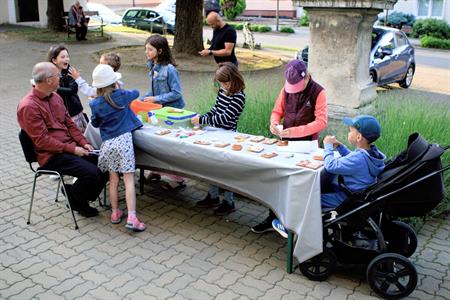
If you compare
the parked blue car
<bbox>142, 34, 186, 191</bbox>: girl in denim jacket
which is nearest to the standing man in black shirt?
<bbox>142, 34, 186, 191</bbox>: girl in denim jacket

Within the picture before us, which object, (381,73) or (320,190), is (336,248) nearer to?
(320,190)

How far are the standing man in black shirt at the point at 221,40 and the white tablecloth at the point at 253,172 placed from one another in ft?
8.35

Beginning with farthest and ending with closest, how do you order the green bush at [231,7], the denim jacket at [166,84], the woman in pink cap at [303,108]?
the green bush at [231,7] < the denim jacket at [166,84] < the woman in pink cap at [303,108]

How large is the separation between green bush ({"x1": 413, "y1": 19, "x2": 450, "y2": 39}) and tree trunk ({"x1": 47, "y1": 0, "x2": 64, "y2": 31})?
21.4 metres

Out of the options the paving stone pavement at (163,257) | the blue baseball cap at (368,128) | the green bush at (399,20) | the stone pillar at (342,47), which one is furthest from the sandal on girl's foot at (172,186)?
the green bush at (399,20)

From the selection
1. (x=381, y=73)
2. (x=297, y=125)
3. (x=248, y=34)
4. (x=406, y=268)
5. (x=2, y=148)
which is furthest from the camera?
(x=248, y=34)

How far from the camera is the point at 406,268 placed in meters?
3.81

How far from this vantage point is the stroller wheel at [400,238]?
4.19m

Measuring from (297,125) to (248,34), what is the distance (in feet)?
56.8

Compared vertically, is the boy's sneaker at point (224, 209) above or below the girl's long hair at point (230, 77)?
below

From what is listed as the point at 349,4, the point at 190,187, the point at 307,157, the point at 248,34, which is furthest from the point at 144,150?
the point at 248,34

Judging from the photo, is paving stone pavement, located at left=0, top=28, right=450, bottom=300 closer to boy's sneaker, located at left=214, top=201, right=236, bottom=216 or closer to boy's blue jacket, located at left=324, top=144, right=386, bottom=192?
boy's sneaker, located at left=214, top=201, right=236, bottom=216

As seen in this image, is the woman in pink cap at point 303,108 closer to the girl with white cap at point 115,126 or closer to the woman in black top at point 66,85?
the girl with white cap at point 115,126

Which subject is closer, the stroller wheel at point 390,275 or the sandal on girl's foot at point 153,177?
the stroller wheel at point 390,275
